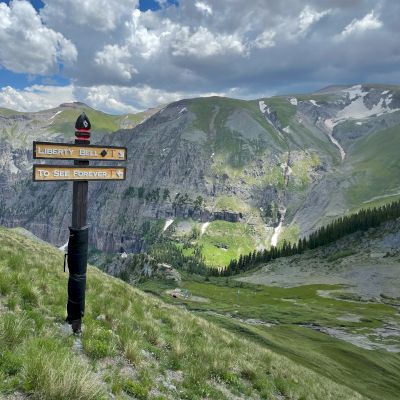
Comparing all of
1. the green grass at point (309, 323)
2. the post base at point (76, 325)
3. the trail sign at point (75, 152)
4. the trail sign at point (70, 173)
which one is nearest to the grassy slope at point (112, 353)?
the post base at point (76, 325)

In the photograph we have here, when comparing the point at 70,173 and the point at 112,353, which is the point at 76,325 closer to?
the point at 112,353

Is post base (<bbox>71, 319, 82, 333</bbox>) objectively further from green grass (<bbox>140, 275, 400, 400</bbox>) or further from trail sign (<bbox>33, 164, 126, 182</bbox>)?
green grass (<bbox>140, 275, 400, 400</bbox>)

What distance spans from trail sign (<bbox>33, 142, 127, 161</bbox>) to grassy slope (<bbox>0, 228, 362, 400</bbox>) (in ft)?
14.9

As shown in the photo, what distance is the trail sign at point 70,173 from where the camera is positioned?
41.4 feet

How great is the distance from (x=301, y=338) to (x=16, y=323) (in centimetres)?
4725

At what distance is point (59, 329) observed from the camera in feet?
38.5

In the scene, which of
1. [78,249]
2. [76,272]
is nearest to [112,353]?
[76,272]

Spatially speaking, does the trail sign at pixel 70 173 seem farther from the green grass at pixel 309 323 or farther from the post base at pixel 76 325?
the green grass at pixel 309 323

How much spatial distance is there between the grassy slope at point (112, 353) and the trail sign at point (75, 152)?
14.9ft

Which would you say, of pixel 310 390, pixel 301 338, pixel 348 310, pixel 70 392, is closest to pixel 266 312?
pixel 348 310

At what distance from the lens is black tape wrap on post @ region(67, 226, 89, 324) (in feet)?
Result: 41.4

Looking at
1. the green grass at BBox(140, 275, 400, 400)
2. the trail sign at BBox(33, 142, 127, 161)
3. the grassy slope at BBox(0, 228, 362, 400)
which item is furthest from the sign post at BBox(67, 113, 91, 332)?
the green grass at BBox(140, 275, 400, 400)

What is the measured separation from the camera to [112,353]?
11.5 metres

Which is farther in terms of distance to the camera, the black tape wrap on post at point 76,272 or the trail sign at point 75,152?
the trail sign at point 75,152
